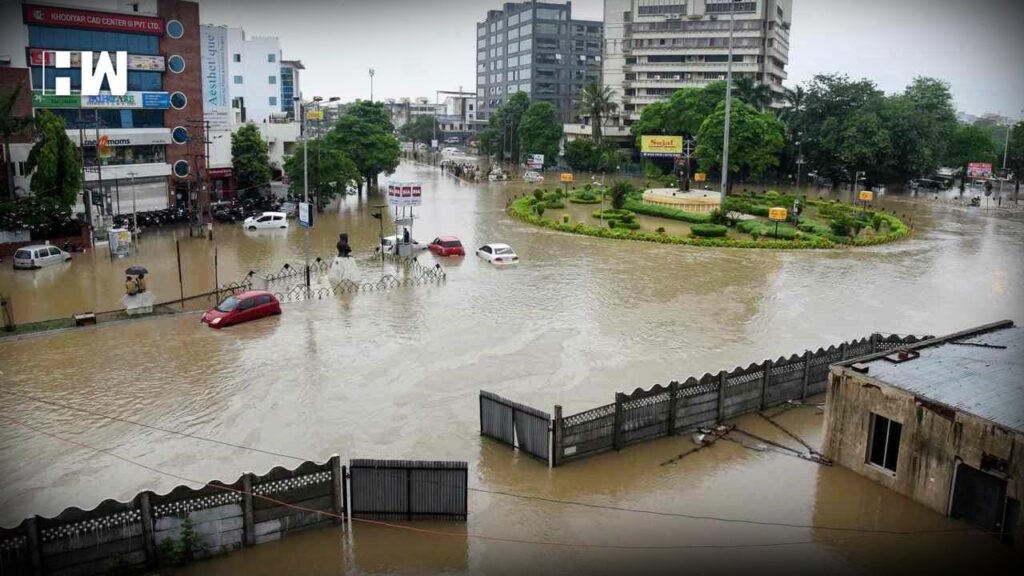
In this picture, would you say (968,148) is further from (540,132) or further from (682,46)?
(540,132)

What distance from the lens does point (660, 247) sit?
37125mm

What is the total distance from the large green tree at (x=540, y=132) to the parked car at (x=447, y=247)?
57.1 metres

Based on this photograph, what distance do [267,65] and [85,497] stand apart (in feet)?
220

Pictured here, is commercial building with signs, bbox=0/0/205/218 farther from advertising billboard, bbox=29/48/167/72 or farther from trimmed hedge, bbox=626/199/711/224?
trimmed hedge, bbox=626/199/711/224

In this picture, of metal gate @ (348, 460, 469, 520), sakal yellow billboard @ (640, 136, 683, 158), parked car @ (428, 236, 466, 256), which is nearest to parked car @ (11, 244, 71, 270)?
parked car @ (428, 236, 466, 256)

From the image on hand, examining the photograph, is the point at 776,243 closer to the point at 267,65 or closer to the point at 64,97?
the point at 64,97

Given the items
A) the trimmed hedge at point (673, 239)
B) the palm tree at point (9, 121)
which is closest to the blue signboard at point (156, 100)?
the palm tree at point (9, 121)

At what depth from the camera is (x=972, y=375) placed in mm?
13250

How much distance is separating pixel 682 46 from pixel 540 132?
58.7 feet

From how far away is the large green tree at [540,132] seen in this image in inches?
3501

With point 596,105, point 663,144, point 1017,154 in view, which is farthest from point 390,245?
point 1017,154

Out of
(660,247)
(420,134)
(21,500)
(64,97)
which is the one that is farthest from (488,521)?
(420,134)

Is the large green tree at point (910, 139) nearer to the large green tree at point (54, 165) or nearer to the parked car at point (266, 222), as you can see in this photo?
the parked car at point (266, 222)

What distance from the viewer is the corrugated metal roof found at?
11.7m
